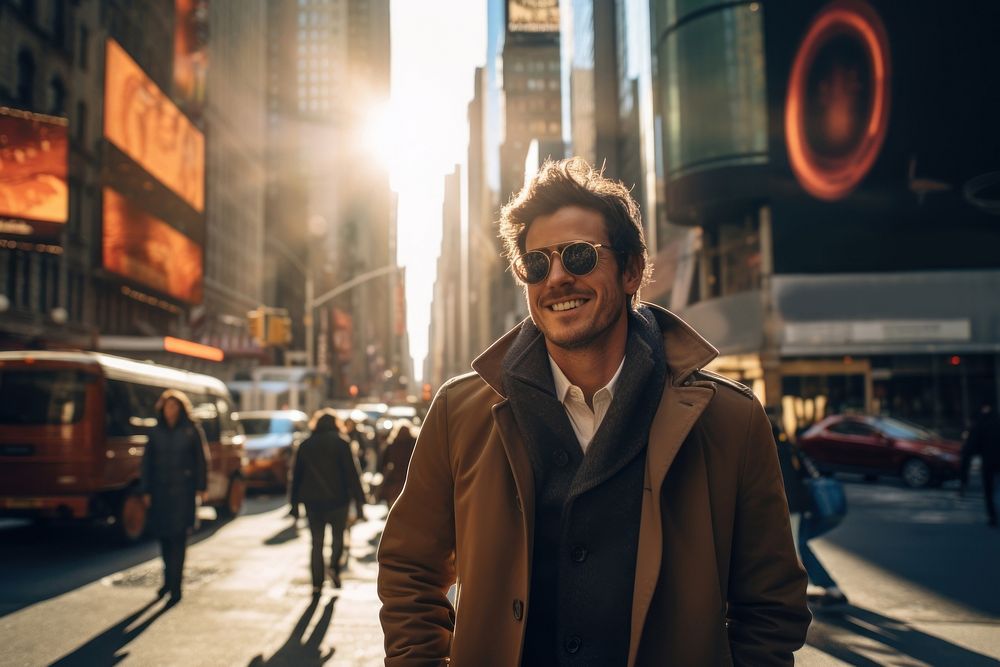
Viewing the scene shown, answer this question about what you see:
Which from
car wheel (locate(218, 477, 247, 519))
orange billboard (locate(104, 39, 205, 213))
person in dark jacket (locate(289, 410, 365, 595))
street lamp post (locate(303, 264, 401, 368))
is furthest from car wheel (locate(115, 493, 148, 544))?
orange billboard (locate(104, 39, 205, 213))

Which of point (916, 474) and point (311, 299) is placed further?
point (311, 299)

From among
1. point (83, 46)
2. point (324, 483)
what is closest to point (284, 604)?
point (324, 483)

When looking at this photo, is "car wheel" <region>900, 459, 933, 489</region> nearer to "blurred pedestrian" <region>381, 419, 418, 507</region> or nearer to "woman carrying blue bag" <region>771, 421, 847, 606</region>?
"woman carrying blue bag" <region>771, 421, 847, 606</region>

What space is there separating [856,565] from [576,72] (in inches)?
2497

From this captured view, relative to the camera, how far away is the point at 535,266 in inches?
107

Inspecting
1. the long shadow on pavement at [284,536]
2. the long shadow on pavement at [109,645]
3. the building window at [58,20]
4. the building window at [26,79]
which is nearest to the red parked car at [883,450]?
the long shadow on pavement at [284,536]

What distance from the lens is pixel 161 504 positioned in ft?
31.0

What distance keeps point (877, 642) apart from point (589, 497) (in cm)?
587

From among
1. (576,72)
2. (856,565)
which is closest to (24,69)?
(856,565)

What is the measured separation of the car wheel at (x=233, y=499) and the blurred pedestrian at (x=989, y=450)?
12.6 meters

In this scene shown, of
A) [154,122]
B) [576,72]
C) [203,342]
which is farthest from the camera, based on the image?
[576,72]

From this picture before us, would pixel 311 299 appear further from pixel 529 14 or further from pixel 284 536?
pixel 529 14

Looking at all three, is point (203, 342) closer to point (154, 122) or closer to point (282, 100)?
point (154, 122)

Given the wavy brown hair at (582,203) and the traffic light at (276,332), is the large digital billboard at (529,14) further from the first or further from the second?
the wavy brown hair at (582,203)
